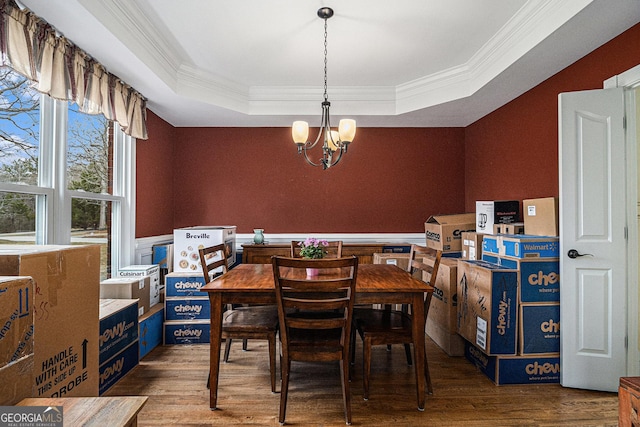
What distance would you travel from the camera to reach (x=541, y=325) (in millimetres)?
2529

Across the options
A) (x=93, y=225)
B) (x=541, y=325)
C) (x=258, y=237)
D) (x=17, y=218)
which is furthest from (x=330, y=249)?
(x=17, y=218)

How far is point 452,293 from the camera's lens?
3004mm

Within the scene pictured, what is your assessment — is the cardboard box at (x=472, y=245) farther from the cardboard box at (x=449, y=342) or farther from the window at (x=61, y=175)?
the window at (x=61, y=175)

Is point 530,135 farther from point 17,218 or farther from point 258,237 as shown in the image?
point 17,218

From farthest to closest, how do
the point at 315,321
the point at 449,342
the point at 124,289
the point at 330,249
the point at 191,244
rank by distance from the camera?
the point at 330,249, the point at 191,244, the point at 449,342, the point at 124,289, the point at 315,321

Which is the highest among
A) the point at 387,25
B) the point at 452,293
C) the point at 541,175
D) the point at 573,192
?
the point at 387,25

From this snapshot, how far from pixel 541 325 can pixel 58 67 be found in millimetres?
3884

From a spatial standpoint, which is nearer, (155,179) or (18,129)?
(18,129)

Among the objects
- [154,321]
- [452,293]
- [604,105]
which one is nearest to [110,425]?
[154,321]

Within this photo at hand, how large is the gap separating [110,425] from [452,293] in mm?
2733

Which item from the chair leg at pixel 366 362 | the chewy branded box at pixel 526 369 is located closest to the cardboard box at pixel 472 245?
the chewy branded box at pixel 526 369

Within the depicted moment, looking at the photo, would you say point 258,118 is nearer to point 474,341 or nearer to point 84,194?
point 84,194

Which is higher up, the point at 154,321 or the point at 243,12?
the point at 243,12

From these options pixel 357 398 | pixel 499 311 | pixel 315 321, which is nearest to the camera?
pixel 315 321
